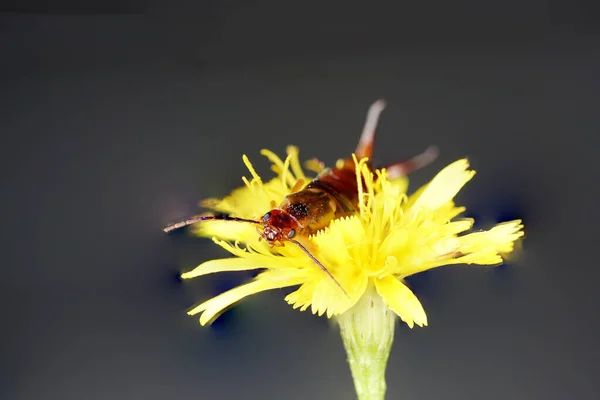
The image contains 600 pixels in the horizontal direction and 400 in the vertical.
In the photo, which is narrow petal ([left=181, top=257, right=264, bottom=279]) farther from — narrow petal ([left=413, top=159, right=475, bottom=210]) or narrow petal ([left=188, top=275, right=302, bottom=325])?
narrow petal ([left=413, top=159, right=475, bottom=210])

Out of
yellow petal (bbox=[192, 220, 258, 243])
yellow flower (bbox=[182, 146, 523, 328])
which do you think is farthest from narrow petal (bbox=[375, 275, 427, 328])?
yellow petal (bbox=[192, 220, 258, 243])

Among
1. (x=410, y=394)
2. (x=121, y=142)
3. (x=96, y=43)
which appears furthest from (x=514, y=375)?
(x=96, y=43)

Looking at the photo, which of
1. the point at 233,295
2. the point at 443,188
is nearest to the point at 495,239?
the point at 443,188

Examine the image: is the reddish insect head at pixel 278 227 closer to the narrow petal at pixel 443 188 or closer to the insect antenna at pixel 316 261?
the insect antenna at pixel 316 261

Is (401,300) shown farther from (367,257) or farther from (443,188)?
(443,188)

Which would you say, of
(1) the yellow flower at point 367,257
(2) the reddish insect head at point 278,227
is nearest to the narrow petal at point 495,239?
(1) the yellow flower at point 367,257

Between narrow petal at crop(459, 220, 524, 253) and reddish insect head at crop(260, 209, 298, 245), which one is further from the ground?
reddish insect head at crop(260, 209, 298, 245)
